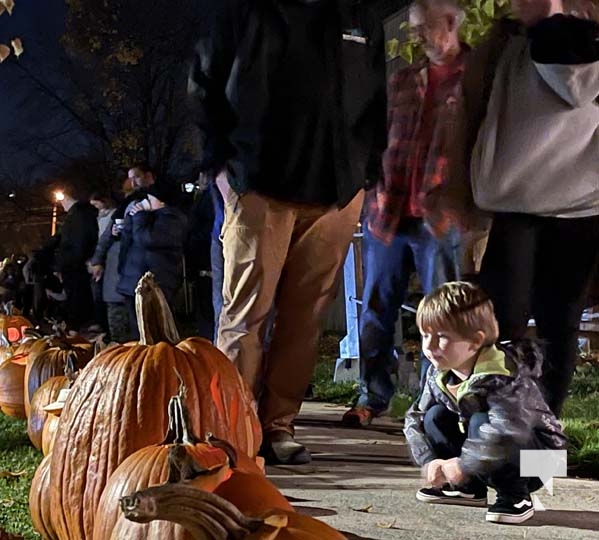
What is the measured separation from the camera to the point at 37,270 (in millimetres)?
4609

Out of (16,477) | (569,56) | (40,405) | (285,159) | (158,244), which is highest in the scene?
(569,56)

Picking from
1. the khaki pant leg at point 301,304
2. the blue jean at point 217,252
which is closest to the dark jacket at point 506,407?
the khaki pant leg at point 301,304

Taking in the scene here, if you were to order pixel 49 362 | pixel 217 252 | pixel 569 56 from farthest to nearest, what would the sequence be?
pixel 49 362 → pixel 217 252 → pixel 569 56

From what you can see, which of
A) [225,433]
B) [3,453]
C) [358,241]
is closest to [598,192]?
[358,241]

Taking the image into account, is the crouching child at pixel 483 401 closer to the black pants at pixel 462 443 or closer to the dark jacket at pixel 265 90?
the black pants at pixel 462 443

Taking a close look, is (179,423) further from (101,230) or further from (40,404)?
(101,230)

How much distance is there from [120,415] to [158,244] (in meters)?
1.48

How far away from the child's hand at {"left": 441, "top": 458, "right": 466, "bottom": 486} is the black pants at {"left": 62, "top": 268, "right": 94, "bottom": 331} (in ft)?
8.26

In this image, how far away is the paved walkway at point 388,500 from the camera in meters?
1.35

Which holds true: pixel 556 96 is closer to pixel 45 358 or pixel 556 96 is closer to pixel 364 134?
pixel 364 134

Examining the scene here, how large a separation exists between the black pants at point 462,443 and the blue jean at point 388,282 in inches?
3.6

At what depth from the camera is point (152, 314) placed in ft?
4.57

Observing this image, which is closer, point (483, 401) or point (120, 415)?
point (120, 415)

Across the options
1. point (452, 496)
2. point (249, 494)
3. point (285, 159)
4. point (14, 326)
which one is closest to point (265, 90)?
point (285, 159)
